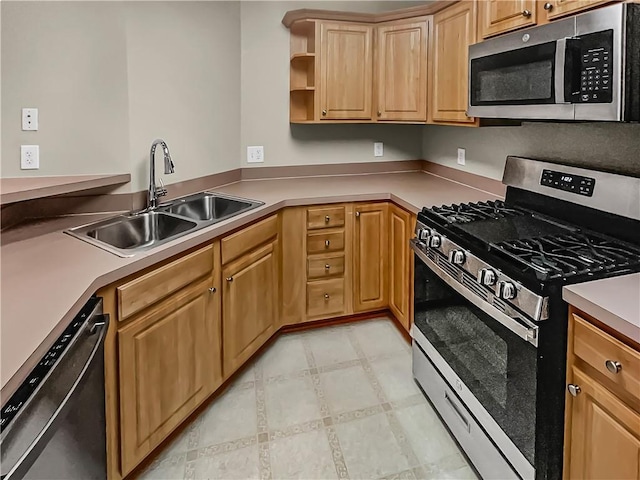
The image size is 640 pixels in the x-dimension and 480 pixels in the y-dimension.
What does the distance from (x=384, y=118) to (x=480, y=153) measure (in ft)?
2.17

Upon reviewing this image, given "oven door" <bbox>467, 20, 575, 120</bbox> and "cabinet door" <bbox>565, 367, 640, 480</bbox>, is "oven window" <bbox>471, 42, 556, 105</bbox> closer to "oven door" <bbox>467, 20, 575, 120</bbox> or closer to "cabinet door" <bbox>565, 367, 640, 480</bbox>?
"oven door" <bbox>467, 20, 575, 120</bbox>

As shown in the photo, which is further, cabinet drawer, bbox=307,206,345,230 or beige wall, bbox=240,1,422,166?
beige wall, bbox=240,1,422,166

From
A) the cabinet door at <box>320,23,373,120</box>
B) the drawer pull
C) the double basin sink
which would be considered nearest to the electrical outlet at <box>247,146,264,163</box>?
the cabinet door at <box>320,23,373,120</box>

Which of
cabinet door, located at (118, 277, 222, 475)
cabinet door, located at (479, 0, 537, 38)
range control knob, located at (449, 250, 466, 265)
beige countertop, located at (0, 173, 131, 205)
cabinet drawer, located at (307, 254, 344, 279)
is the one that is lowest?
cabinet door, located at (118, 277, 222, 475)

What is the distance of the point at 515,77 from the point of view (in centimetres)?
186

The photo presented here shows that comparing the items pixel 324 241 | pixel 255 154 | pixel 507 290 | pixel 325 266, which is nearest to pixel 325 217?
pixel 324 241

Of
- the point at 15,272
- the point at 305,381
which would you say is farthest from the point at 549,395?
the point at 15,272

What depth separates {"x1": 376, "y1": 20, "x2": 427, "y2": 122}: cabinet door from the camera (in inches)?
112

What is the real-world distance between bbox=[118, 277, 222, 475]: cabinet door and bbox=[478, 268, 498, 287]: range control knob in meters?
1.11

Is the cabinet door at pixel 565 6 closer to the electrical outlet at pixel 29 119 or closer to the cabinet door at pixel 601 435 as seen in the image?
the cabinet door at pixel 601 435

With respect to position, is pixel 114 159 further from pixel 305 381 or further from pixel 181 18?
pixel 305 381

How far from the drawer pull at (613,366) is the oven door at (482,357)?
0.23 m

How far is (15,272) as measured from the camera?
4.69 ft

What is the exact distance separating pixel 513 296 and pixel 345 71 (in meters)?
2.06
